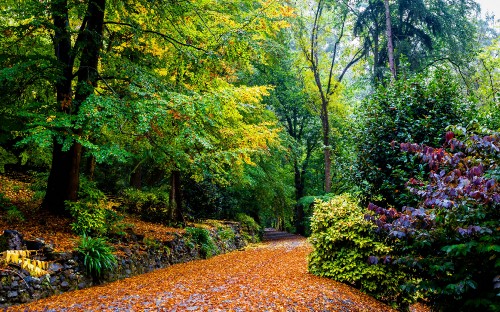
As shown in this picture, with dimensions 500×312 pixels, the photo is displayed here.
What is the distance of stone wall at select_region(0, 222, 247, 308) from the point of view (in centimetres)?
504

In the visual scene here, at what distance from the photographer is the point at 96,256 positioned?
655 centimetres

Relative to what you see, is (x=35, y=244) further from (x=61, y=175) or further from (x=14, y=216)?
(x=61, y=175)

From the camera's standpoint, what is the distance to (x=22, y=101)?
7.84 meters

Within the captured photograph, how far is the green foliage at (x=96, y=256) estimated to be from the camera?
640 centimetres

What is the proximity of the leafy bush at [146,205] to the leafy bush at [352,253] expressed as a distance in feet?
19.2

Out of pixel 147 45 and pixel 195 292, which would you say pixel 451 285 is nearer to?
pixel 195 292

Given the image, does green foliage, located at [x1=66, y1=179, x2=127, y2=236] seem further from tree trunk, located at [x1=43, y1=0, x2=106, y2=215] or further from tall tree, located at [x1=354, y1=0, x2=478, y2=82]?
tall tree, located at [x1=354, y1=0, x2=478, y2=82]

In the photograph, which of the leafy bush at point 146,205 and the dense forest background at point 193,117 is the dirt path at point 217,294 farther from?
the leafy bush at point 146,205

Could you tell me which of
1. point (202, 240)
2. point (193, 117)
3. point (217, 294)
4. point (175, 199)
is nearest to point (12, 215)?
point (193, 117)

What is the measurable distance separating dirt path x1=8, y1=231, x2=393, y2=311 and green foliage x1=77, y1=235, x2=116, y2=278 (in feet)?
1.20

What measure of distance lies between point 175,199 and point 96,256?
533 centimetres

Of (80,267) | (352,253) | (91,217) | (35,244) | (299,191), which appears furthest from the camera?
(299,191)

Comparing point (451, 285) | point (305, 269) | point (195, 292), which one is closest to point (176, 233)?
point (305, 269)

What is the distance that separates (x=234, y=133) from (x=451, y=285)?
6624 millimetres
